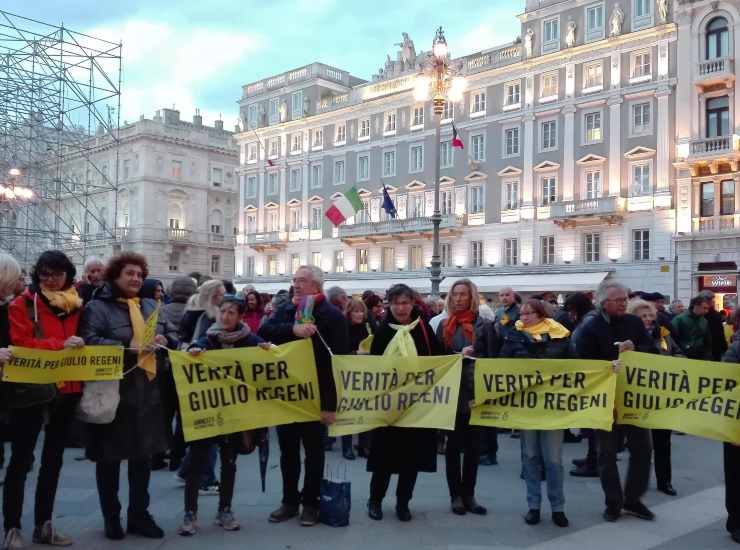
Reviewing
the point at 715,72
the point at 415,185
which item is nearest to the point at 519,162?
the point at 415,185

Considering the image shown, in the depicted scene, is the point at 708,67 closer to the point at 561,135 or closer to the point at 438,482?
the point at 561,135

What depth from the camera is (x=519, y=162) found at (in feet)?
121

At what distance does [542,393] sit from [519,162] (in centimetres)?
3185

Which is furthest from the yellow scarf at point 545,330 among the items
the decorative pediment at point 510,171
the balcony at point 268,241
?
the balcony at point 268,241

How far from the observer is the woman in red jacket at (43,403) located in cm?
525

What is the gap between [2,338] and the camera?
205 inches

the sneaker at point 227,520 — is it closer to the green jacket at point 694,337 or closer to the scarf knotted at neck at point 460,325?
the scarf knotted at neck at point 460,325

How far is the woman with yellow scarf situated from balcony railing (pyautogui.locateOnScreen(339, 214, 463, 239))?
1268 inches

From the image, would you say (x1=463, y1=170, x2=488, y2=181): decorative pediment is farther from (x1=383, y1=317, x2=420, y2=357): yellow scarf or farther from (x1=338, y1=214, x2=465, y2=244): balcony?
(x1=383, y1=317, x2=420, y2=357): yellow scarf

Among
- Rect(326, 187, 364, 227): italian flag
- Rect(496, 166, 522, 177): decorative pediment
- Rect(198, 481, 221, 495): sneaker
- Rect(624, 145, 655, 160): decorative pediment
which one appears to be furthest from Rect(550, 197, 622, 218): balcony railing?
Rect(198, 481, 221, 495): sneaker

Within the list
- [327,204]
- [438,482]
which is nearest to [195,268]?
[327,204]

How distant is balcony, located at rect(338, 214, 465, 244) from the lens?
1538 inches

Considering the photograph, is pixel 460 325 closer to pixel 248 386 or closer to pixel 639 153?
pixel 248 386

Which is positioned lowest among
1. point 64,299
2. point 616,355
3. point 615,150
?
point 616,355
